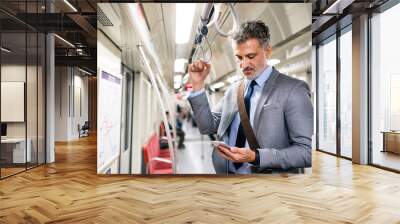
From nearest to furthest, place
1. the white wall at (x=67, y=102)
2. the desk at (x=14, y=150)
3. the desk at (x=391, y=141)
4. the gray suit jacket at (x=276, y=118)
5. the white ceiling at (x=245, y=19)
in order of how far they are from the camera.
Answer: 1. the gray suit jacket at (x=276, y=118)
2. the white ceiling at (x=245, y=19)
3. the desk at (x=391, y=141)
4. the desk at (x=14, y=150)
5. the white wall at (x=67, y=102)

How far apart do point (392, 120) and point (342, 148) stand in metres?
1.66

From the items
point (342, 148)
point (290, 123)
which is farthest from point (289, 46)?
point (342, 148)

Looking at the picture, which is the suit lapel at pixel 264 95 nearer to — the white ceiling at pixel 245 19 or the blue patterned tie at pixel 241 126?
the blue patterned tie at pixel 241 126

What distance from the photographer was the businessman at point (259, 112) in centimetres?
429

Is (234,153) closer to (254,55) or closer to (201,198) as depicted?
(201,198)

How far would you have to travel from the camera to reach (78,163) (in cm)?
638

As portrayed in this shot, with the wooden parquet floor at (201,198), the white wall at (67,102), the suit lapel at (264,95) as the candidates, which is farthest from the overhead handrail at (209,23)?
the white wall at (67,102)

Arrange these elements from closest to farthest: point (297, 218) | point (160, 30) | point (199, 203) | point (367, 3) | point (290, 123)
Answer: point (297, 218)
point (199, 203)
point (290, 123)
point (160, 30)
point (367, 3)

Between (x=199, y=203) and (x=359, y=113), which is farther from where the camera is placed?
(x=359, y=113)

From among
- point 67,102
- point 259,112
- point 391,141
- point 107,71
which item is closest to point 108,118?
point 107,71

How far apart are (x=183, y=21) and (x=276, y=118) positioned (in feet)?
5.99

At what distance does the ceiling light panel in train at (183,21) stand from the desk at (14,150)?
10.4 ft

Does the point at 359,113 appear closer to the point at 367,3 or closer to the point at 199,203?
the point at 367,3

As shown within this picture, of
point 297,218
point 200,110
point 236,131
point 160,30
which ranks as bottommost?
point 297,218
